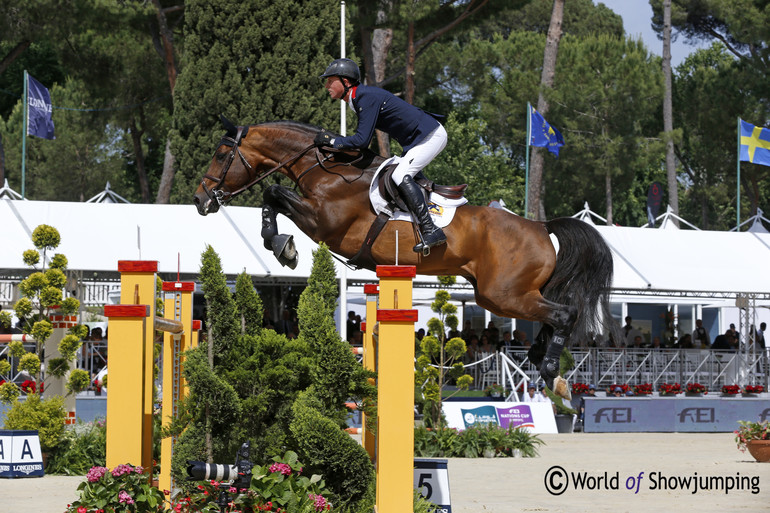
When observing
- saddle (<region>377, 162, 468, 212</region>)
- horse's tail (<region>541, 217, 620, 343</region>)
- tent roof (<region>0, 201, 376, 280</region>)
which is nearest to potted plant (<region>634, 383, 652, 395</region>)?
tent roof (<region>0, 201, 376, 280</region>)

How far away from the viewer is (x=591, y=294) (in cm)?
582

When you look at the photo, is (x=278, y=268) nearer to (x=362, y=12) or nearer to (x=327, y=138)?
(x=327, y=138)

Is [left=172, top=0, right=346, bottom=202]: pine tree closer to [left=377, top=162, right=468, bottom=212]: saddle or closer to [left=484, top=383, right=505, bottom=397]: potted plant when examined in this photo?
[left=484, top=383, right=505, bottom=397]: potted plant

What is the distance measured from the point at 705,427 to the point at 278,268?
877 cm

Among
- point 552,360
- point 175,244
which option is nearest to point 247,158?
point 552,360

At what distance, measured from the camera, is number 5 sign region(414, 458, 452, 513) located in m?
5.93

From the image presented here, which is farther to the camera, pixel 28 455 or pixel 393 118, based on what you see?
pixel 28 455

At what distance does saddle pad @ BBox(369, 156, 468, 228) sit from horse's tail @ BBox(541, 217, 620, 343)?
78 cm

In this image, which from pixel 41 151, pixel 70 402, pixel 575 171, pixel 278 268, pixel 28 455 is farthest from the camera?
pixel 41 151

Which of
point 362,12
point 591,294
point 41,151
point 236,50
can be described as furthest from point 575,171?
point 591,294

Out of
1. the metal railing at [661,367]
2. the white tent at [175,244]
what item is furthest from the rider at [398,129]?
the metal railing at [661,367]

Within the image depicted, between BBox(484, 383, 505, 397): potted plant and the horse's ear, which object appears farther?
BBox(484, 383, 505, 397): potted plant

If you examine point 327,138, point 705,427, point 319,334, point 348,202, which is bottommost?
point 705,427

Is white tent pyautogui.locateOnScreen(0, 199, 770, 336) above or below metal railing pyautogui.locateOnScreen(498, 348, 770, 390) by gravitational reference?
above
